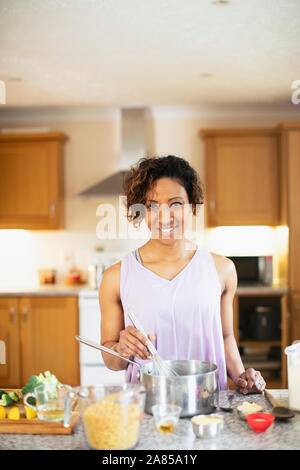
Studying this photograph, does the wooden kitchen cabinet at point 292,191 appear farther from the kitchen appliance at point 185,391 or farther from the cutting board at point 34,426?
the cutting board at point 34,426

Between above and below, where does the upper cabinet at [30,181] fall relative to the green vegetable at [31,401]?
above

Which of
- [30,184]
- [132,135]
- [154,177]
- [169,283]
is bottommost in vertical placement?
[169,283]

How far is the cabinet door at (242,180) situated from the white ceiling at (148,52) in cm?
34

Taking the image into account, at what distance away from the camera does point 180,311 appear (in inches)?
55.6

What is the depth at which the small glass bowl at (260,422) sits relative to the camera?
1.02 metres

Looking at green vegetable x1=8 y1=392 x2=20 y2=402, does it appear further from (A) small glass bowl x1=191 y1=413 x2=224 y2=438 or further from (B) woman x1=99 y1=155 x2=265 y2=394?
(A) small glass bowl x1=191 y1=413 x2=224 y2=438

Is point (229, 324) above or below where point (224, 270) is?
below

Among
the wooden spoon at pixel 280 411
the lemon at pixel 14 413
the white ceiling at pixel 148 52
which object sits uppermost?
the white ceiling at pixel 148 52

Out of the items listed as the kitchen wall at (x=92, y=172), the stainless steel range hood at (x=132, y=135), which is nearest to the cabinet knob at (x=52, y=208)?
the kitchen wall at (x=92, y=172)

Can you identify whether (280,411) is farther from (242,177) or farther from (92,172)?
(92,172)

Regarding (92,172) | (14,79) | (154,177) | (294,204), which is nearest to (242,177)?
(294,204)

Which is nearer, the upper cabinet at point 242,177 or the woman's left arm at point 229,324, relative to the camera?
the woman's left arm at point 229,324

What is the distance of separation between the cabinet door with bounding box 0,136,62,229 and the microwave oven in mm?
1458

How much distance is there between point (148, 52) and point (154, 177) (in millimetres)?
1710
